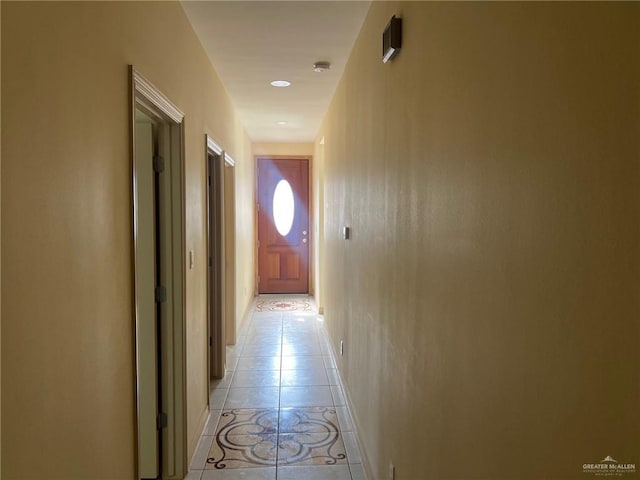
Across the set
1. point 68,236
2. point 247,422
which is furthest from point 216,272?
point 68,236

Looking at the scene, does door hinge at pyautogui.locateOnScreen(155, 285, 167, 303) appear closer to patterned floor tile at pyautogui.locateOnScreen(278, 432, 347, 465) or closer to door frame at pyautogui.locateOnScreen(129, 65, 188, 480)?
door frame at pyautogui.locateOnScreen(129, 65, 188, 480)

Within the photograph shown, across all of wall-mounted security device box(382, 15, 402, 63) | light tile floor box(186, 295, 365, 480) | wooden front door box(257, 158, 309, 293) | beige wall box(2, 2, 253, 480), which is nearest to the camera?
beige wall box(2, 2, 253, 480)

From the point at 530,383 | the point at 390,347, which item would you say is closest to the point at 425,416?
the point at 390,347

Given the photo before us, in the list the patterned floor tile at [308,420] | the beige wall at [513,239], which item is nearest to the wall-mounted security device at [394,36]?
the beige wall at [513,239]

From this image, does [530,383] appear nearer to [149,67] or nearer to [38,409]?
[38,409]

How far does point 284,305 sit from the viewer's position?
6.88 m

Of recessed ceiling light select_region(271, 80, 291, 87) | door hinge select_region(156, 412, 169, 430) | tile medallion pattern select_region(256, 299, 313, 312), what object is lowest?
tile medallion pattern select_region(256, 299, 313, 312)

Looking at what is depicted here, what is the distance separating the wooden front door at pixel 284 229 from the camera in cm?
764

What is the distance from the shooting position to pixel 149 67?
1852 millimetres

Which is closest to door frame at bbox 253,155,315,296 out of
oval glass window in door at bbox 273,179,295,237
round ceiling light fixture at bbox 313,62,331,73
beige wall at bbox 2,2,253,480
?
oval glass window in door at bbox 273,179,295,237

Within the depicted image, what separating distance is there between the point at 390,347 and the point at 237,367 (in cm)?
262

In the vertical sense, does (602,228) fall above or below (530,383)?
above

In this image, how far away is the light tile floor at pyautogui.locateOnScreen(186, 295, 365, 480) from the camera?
2652 mm

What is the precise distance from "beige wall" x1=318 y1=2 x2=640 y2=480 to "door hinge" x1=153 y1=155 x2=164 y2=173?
122cm
